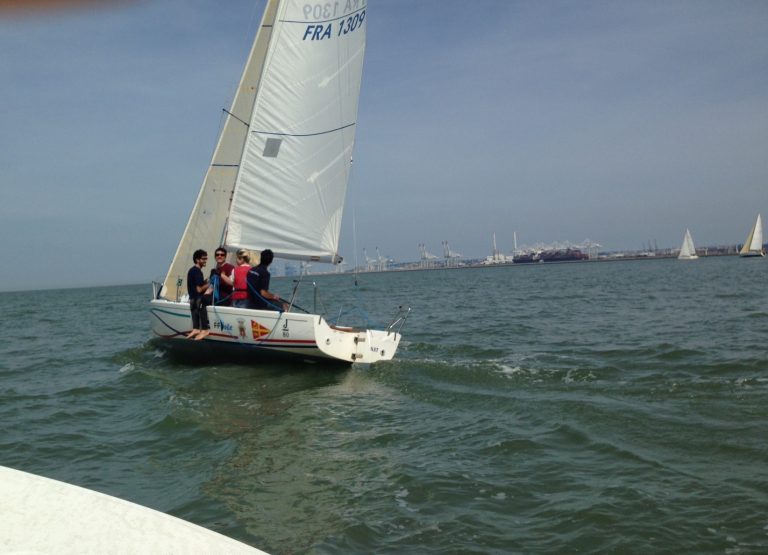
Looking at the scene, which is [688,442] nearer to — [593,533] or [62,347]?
[593,533]

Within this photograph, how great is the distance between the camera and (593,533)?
4160 mm

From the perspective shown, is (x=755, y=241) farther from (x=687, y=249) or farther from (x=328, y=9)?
(x=328, y=9)

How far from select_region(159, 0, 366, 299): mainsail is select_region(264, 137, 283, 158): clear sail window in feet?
0.06

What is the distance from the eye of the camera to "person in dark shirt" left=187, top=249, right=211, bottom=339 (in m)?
10.4

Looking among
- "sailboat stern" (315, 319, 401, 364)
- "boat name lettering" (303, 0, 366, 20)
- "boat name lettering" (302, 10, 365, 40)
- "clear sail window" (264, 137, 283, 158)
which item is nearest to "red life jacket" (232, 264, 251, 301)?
"sailboat stern" (315, 319, 401, 364)

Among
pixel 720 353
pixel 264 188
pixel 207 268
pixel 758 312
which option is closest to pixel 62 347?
pixel 207 268

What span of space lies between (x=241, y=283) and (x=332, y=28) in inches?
195

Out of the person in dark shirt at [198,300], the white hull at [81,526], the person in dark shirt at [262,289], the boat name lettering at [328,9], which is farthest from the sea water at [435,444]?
Result: the boat name lettering at [328,9]

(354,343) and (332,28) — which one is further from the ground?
(332,28)

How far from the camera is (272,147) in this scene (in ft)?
36.9

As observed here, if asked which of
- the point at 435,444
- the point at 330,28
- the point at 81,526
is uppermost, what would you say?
the point at 330,28

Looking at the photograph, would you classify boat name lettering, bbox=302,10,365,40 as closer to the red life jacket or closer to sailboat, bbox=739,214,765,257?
the red life jacket

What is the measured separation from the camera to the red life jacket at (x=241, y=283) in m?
Result: 10.4

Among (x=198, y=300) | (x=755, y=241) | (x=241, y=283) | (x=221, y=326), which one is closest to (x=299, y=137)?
(x=241, y=283)
